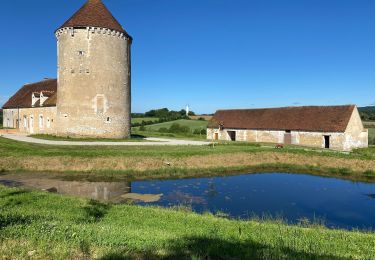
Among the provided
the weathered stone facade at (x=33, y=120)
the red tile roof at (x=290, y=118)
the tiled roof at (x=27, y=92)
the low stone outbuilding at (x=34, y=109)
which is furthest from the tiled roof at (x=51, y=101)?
the red tile roof at (x=290, y=118)

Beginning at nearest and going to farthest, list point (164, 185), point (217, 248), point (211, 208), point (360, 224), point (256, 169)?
point (217, 248) < point (360, 224) < point (211, 208) < point (164, 185) < point (256, 169)

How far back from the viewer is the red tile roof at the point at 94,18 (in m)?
26.0

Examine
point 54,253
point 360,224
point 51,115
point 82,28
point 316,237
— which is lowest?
point 360,224

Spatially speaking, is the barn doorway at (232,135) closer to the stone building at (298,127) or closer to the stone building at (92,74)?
the stone building at (298,127)

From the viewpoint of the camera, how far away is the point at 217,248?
5.23 metres

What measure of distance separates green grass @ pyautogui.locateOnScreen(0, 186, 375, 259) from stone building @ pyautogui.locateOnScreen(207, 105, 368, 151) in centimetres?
2532

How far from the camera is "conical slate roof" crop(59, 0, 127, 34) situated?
26.0 m

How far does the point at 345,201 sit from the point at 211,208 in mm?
5872

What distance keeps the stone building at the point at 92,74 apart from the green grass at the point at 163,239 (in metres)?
18.8

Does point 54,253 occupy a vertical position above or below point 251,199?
above

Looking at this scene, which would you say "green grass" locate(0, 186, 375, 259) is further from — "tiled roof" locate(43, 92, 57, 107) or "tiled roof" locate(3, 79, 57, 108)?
"tiled roof" locate(3, 79, 57, 108)

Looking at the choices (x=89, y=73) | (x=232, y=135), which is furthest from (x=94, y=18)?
(x=232, y=135)

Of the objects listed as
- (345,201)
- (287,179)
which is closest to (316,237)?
(345,201)

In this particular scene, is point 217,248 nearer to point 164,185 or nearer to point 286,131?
point 164,185
